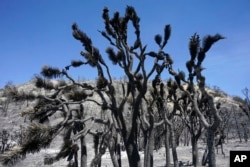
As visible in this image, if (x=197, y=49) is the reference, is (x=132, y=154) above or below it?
below

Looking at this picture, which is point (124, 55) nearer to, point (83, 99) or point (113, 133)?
point (83, 99)

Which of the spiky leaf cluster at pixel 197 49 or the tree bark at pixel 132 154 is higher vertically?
the spiky leaf cluster at pixel 197 49

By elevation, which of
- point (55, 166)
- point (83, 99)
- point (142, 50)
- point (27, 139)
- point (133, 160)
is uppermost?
point (142, 50)

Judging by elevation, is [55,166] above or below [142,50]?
below

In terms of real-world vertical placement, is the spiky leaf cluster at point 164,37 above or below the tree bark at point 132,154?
above

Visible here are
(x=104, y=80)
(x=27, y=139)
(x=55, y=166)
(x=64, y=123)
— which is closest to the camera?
(x=27, y=139)

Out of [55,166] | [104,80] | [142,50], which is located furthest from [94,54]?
[55,166]

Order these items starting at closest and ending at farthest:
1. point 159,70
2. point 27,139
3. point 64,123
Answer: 1. point 27,139
2. point 64,123
3. point 159,70

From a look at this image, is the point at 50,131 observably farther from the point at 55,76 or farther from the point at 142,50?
the point at 142,50

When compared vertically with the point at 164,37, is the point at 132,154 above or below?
below

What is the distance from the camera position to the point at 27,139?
877cm

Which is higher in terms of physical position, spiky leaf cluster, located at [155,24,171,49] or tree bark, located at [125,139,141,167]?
spiky leaf cluster, located at [155,24,171,49]

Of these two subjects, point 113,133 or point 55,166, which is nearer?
point 113,133

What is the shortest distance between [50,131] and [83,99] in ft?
8.46
